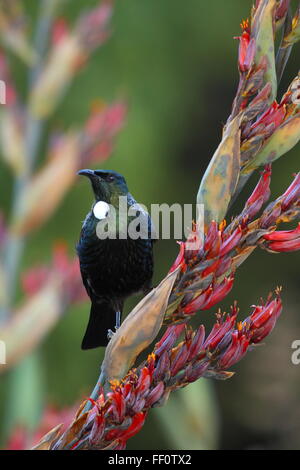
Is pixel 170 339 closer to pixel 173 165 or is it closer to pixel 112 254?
pixel 112 254

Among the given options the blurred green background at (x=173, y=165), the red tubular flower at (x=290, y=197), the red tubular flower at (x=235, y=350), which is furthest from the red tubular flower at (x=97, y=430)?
the blurred green background at (x=173, y=165)

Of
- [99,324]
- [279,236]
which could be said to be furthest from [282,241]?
[99,324]

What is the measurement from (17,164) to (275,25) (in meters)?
1.24

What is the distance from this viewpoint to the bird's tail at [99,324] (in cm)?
84

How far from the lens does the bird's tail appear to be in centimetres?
84

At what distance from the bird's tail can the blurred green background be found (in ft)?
7.44

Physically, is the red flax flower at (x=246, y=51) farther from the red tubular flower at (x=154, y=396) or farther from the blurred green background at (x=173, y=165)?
the blurred green background at (x=173, y=165)

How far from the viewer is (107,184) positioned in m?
0.96

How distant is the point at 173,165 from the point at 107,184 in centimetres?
345

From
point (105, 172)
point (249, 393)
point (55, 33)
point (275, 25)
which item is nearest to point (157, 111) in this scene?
point (249, 393)


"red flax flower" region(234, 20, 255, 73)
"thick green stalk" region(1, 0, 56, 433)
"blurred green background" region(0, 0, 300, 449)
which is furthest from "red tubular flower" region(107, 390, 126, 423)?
"blurred green background" region(0, 0, 300, 449)

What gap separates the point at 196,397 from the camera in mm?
2059

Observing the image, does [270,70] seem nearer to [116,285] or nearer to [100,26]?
[116,285]

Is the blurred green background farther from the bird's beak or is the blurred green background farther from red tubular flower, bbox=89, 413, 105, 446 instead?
red tubular flower, bbox=89, 413, 105, 446
